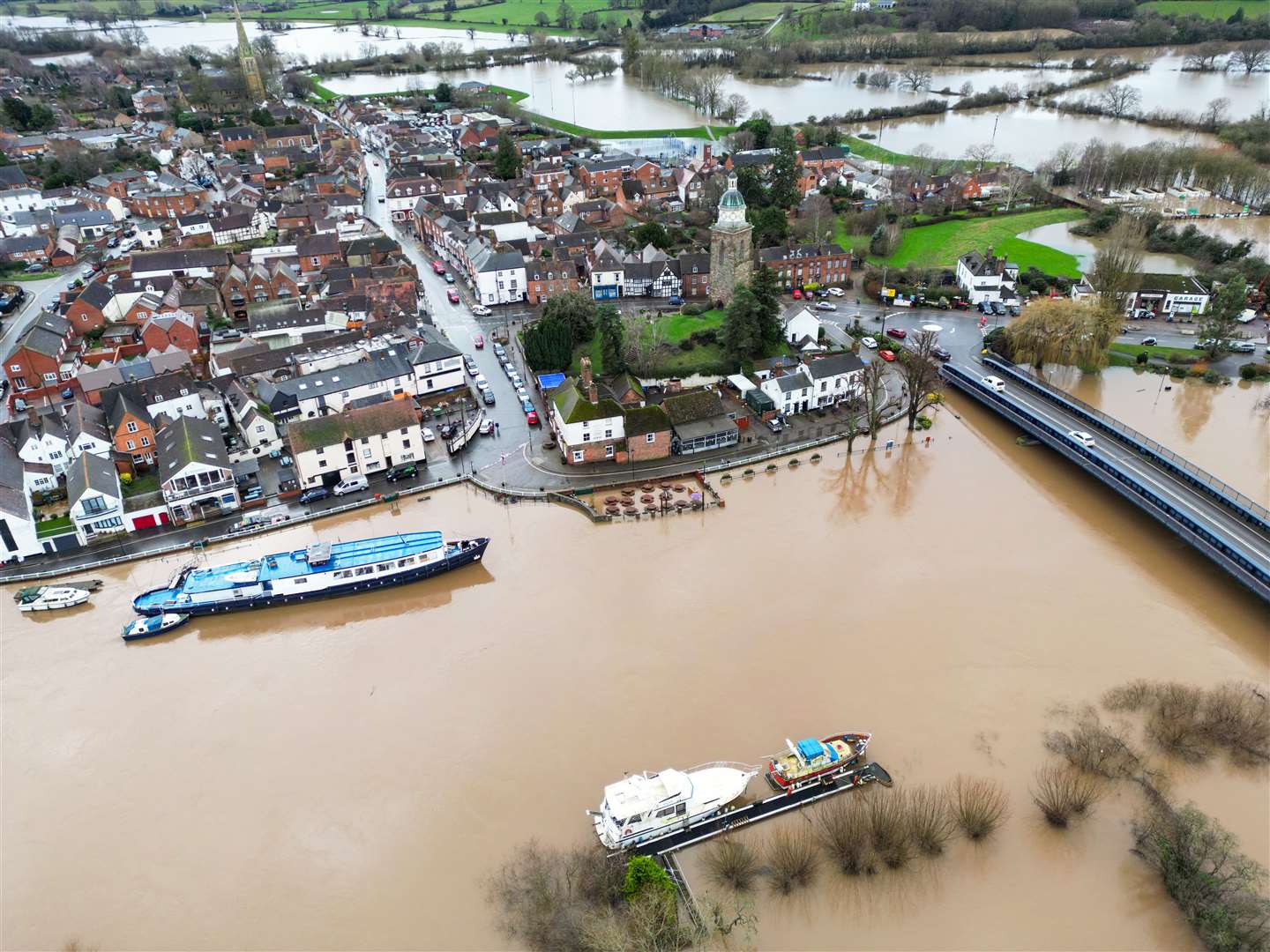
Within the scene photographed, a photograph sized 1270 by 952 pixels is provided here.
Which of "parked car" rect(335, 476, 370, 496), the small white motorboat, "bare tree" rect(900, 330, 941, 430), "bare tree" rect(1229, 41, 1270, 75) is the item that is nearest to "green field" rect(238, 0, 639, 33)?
"bare tree" rect(1229, 41, 1270, 75)

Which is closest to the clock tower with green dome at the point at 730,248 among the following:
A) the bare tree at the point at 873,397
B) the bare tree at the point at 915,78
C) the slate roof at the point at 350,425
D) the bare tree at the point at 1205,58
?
the bare tree at the point at 873,397

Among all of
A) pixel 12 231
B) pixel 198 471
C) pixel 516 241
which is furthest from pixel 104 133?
pixel 198 471

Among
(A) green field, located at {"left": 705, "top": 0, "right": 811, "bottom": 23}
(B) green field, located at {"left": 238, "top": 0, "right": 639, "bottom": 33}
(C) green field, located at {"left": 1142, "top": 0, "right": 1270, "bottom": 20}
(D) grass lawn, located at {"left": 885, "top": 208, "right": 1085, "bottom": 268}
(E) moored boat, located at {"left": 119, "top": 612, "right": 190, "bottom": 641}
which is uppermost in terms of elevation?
(B) green field, located at {"left": 238, "top": 0, "right": 639, "bottom": 33}

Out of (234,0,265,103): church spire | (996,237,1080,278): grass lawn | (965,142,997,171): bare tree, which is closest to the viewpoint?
(996,237,1080,278): grass lawn

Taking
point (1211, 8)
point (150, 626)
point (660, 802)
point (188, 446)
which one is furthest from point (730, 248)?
point (1211, 8)

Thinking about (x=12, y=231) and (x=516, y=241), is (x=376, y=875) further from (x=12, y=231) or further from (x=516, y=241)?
(x=12, y=231)

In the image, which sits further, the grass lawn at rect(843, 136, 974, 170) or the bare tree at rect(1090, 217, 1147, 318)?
the grass lawn at rect(843, 136, 974, 170)

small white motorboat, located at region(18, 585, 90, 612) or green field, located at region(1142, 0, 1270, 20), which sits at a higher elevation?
green field, located at region(1142, 0, 1270, 20)

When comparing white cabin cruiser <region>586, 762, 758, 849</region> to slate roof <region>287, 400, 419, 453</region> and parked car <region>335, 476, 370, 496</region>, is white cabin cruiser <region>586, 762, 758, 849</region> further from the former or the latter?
slate roof <region>287, 400, 419, 453</region>
